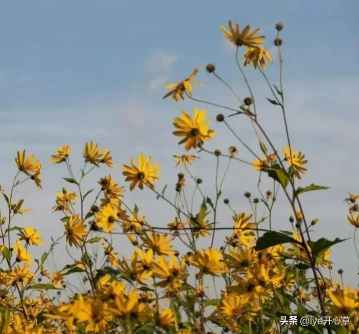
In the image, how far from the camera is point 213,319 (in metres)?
3.78

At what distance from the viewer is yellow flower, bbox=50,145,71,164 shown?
5.46 meters

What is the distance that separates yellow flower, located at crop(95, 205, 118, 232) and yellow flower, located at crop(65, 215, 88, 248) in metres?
0.13

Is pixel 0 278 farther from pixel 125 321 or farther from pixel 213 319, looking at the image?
pixel 125 321

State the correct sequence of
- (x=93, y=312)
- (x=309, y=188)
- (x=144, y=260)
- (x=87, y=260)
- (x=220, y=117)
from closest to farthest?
1. (x=93, y=312)
2. (x=144, y=260)
3. (x=309, y=188)
4. (x=220, y=117)
5. (x=87, y=260)

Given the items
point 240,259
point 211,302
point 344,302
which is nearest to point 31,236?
point 211,302

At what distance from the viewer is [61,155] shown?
5.49 metres

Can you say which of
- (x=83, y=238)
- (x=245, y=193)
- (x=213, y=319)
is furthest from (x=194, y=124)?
(x=245, y=193)

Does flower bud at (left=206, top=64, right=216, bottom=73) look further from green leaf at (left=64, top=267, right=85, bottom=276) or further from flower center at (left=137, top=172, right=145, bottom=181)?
green leaf at (left=64, top=267, right=85, bottom=276)

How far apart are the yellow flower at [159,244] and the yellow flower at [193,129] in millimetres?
560

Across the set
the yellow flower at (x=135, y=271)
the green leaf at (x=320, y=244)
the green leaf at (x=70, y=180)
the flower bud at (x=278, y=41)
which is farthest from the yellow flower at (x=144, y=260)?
the green leaf at (x=70, y=180)

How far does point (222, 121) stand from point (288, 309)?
1809 millimetres

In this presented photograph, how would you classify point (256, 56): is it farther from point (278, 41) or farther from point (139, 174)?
point (139, 174)

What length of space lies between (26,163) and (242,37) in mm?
2999

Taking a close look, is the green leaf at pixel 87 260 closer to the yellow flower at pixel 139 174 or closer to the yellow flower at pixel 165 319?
the yellow flower at pixel 139 174
